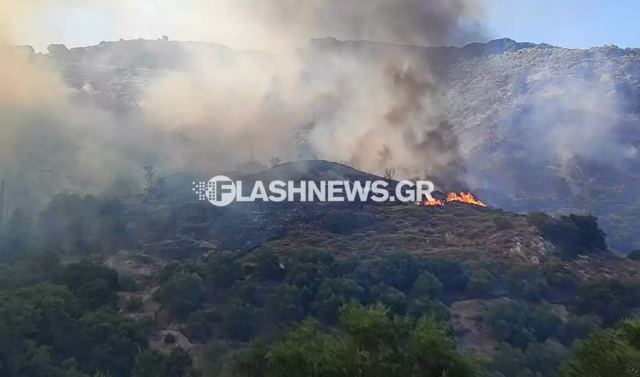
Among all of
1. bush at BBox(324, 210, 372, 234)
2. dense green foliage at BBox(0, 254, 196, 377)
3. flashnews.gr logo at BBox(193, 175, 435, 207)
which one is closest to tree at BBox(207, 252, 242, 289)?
dense green foliage at BBox(0, 254, 196, 377)

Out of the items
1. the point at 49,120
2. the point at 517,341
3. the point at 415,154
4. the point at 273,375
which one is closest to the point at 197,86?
the point at 49,120

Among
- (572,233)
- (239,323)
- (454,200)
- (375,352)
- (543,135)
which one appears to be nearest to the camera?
(375,352)

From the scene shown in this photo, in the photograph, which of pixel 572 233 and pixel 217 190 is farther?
pixel 217 190

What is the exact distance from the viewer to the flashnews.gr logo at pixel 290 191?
9969 cm

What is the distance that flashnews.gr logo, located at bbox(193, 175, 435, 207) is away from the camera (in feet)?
327

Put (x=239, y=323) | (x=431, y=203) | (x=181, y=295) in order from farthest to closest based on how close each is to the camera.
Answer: (x=431, y=203) → (x=181, y=295) → (x=239, y=323)

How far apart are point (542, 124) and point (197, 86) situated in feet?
287

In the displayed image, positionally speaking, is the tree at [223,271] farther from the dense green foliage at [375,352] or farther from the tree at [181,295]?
the dense green foliage at [375,352]

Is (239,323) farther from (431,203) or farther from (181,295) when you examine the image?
(431,203)

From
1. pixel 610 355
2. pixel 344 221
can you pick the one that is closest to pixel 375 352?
pixel 610 355

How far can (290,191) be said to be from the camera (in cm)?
10062

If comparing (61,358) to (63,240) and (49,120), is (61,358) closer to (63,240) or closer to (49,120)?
(63,240)

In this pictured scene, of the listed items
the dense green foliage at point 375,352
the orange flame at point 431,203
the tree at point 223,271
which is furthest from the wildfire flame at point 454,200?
the dense green foliage at point 375,352

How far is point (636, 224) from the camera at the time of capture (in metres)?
129
